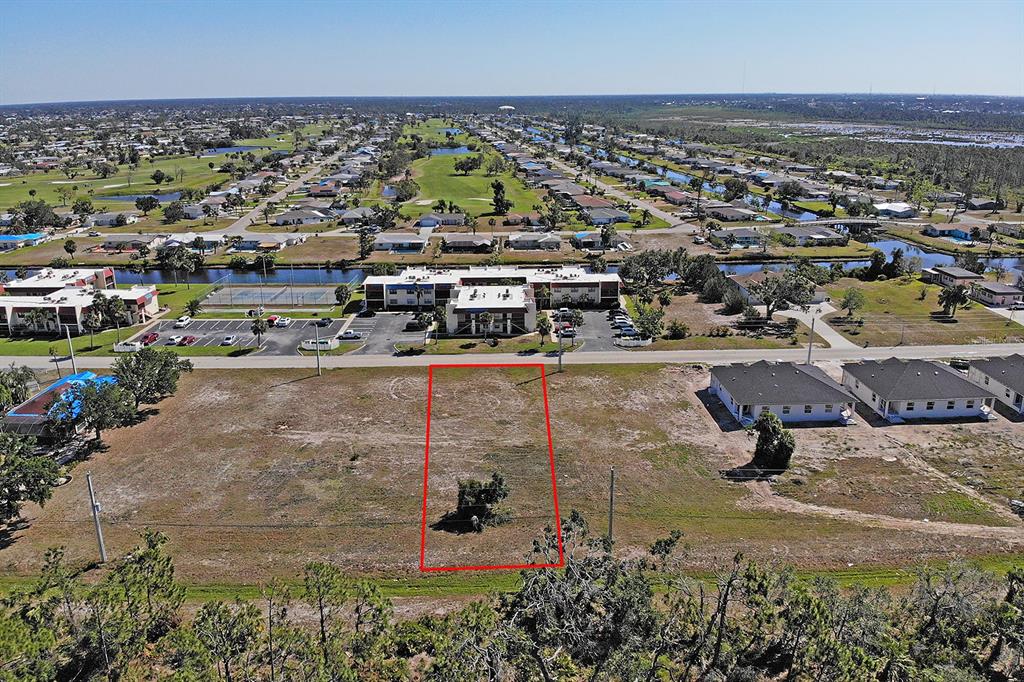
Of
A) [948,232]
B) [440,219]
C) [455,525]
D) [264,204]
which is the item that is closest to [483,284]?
[440,219]

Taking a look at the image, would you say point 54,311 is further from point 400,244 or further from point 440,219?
point 440,219

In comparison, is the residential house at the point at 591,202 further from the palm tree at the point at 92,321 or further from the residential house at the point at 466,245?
the palm tree at the point at 92,321

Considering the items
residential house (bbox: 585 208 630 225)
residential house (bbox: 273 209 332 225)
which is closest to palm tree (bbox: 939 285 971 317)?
residential house (bbox: 585 208 630 225)

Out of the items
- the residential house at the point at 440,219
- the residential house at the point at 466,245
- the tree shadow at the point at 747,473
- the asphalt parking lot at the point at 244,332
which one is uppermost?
the residential house at the point at 440,219

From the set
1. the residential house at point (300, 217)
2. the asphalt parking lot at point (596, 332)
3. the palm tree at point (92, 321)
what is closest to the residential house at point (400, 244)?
the residential house at point (300, 217)

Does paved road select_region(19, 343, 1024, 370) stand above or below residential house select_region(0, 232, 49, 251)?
below

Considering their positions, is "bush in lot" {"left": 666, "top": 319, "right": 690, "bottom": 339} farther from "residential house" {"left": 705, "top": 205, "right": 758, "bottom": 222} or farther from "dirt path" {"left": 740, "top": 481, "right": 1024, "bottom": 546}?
"residential house" {"left": 705, "top": 205, "right": 758, "bottom": 222}
